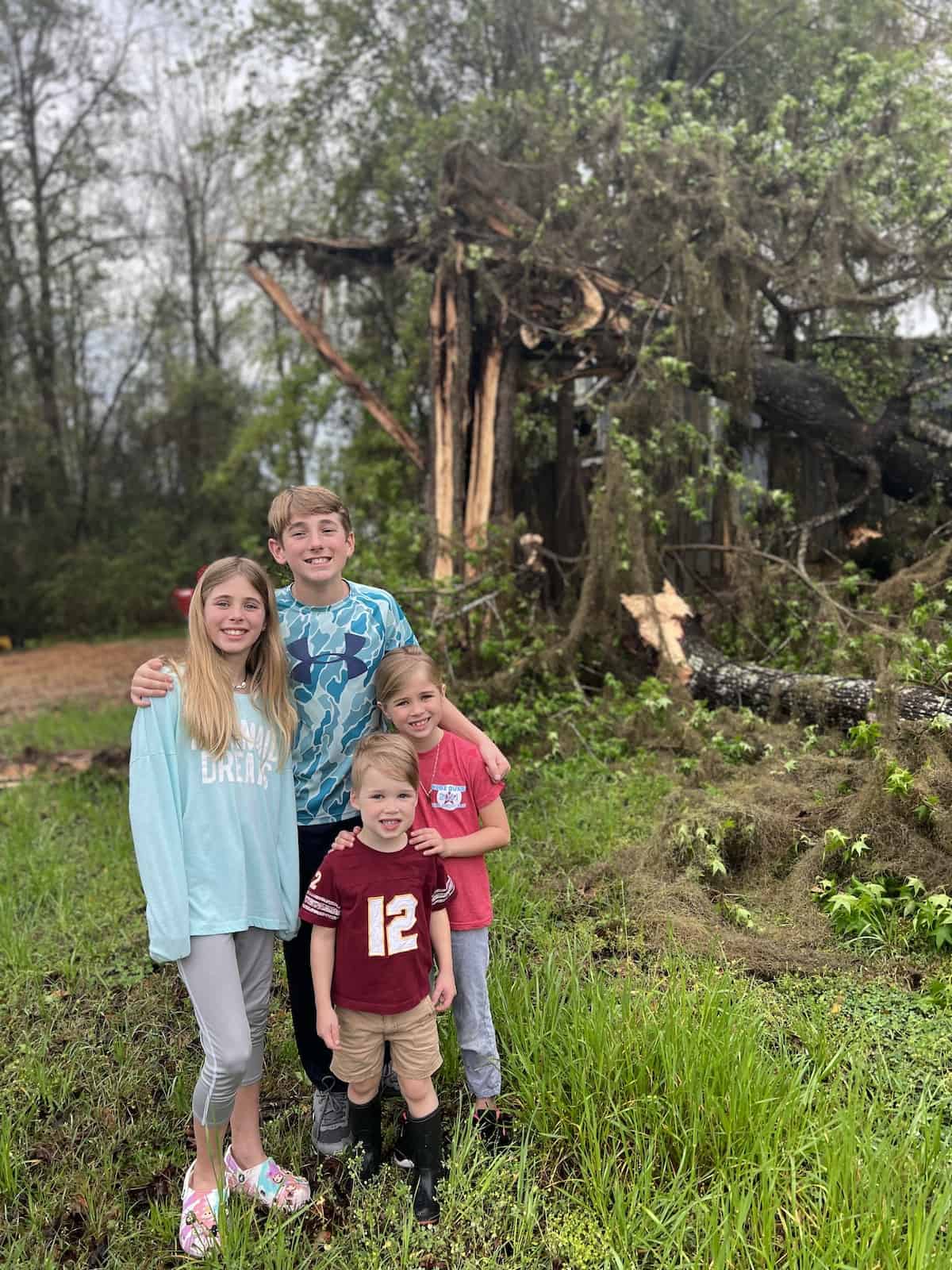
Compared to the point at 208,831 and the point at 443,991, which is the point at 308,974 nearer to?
the point at 443,991

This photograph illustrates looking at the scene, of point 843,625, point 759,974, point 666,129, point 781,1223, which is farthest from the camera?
point 666,129

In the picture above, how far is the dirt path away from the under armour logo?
248 inches

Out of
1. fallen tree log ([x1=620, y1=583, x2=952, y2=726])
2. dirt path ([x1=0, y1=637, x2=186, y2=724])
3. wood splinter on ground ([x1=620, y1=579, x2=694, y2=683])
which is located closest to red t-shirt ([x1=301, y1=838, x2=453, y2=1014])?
fallen tree log ([x1=620, y1=583, x2=952, y2=726])

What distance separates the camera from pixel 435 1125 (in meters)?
2.43

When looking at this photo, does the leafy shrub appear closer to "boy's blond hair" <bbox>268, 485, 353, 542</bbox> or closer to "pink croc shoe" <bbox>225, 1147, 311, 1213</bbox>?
"pink croc shoe" <bbox>225, 1147, 311, 1213</bbox>

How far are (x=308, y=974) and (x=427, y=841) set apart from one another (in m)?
0.62

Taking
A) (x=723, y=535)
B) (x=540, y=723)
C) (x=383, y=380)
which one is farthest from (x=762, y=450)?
(x=383, y=380)

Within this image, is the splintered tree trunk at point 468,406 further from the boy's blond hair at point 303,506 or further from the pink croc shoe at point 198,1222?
the pink croc shoe at point 198,1222

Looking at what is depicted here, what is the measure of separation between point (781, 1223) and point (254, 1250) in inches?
50.3

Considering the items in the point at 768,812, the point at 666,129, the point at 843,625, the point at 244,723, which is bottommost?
the point at 768,812

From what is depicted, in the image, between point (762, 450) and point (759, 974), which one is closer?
point (759, 974)

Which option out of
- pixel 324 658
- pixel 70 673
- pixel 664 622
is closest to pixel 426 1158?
pixel 324 658

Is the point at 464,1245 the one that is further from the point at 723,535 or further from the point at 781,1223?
the point at 723,535

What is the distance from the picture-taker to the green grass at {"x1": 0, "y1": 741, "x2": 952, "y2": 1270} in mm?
2199
